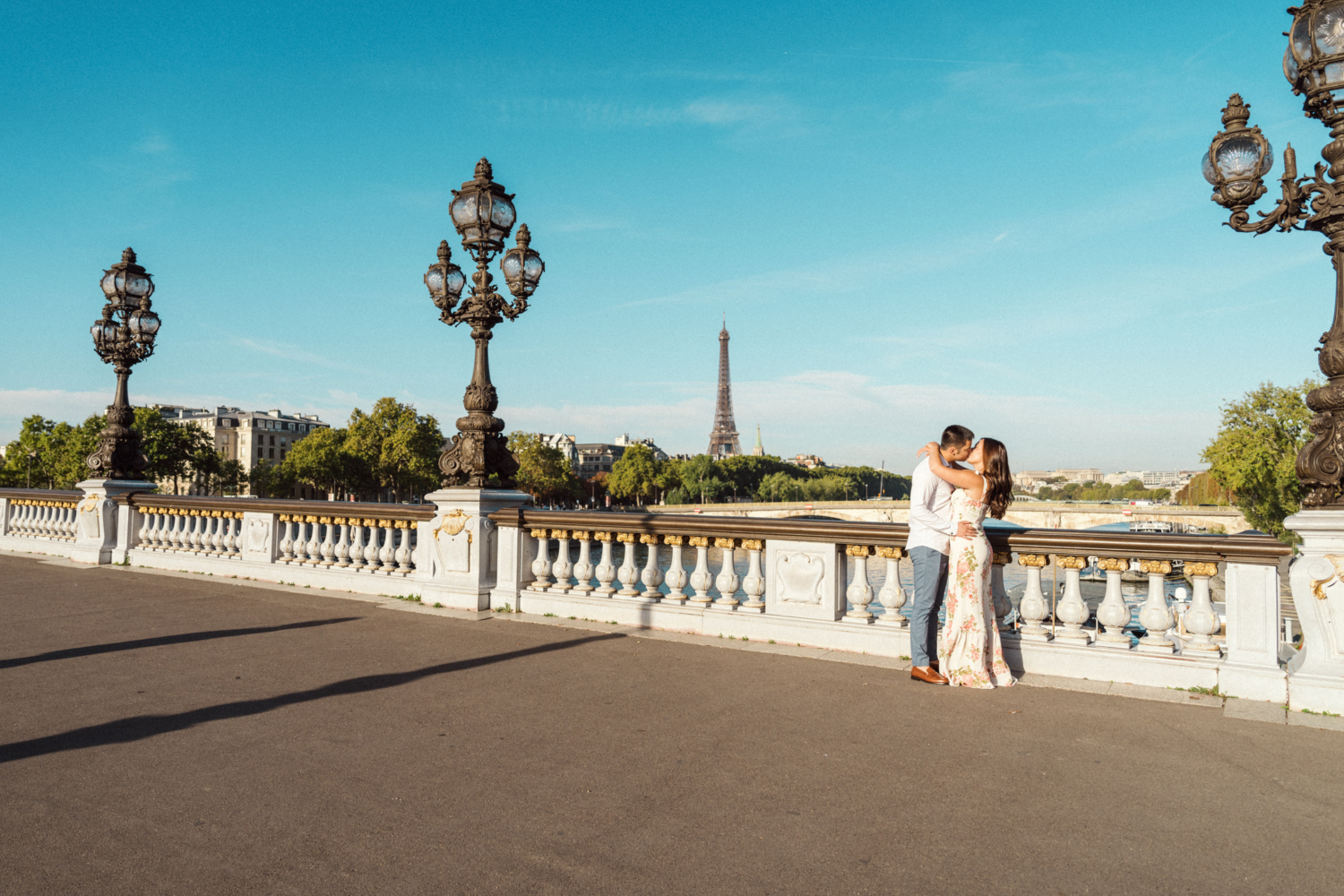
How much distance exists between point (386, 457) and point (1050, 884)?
80.6 metres

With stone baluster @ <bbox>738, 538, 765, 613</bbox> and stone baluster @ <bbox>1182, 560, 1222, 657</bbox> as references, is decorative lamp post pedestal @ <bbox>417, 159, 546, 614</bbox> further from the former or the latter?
stone baluster @ <bbox>1182, 560, 1222, 657</bbox>

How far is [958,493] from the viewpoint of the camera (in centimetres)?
609

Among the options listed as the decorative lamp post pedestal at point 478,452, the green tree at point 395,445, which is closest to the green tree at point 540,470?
the green tree at point 395,445

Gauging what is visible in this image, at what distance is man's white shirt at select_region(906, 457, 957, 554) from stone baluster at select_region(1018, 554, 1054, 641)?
660 mm

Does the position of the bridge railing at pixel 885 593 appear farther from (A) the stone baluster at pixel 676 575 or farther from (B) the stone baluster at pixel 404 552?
(B) the stone baluster at pixel 404 552

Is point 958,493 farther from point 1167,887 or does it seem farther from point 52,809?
point 52,809

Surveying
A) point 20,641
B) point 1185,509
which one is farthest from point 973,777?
point 1185,509

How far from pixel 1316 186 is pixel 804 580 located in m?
4.84

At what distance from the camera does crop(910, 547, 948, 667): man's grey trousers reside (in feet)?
20.2

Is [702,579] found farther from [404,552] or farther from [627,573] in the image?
[404,552]

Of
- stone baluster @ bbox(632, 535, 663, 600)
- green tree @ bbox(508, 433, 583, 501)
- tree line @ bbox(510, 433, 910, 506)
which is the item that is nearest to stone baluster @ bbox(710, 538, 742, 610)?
stone baluster @ bbox(632, 535, 663, 600)

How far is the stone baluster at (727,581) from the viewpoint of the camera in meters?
7.66

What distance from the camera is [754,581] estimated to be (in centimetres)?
772

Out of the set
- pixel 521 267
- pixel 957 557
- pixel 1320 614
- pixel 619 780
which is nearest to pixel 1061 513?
pixel 521 267
